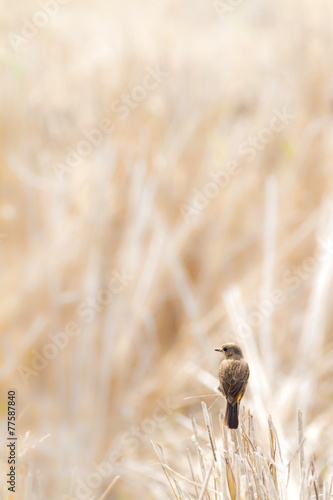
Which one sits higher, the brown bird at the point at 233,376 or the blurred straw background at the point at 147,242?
the blurred straw background at the point at 147,242

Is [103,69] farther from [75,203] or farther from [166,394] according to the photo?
[166,394]

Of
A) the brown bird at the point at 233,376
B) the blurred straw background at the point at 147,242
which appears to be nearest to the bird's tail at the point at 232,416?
the brown bird at the point at 233,376

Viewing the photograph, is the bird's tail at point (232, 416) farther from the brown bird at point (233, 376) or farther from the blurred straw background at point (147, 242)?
the blurred straw background at point (147, 242)

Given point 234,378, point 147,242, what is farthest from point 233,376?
point 147,242

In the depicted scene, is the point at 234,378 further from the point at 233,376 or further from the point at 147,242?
the point at 147,242

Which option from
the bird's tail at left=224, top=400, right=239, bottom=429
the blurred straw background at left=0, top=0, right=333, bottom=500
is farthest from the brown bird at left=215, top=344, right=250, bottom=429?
the blurred straw background at left=0, top=0, right=333, bottom=500
